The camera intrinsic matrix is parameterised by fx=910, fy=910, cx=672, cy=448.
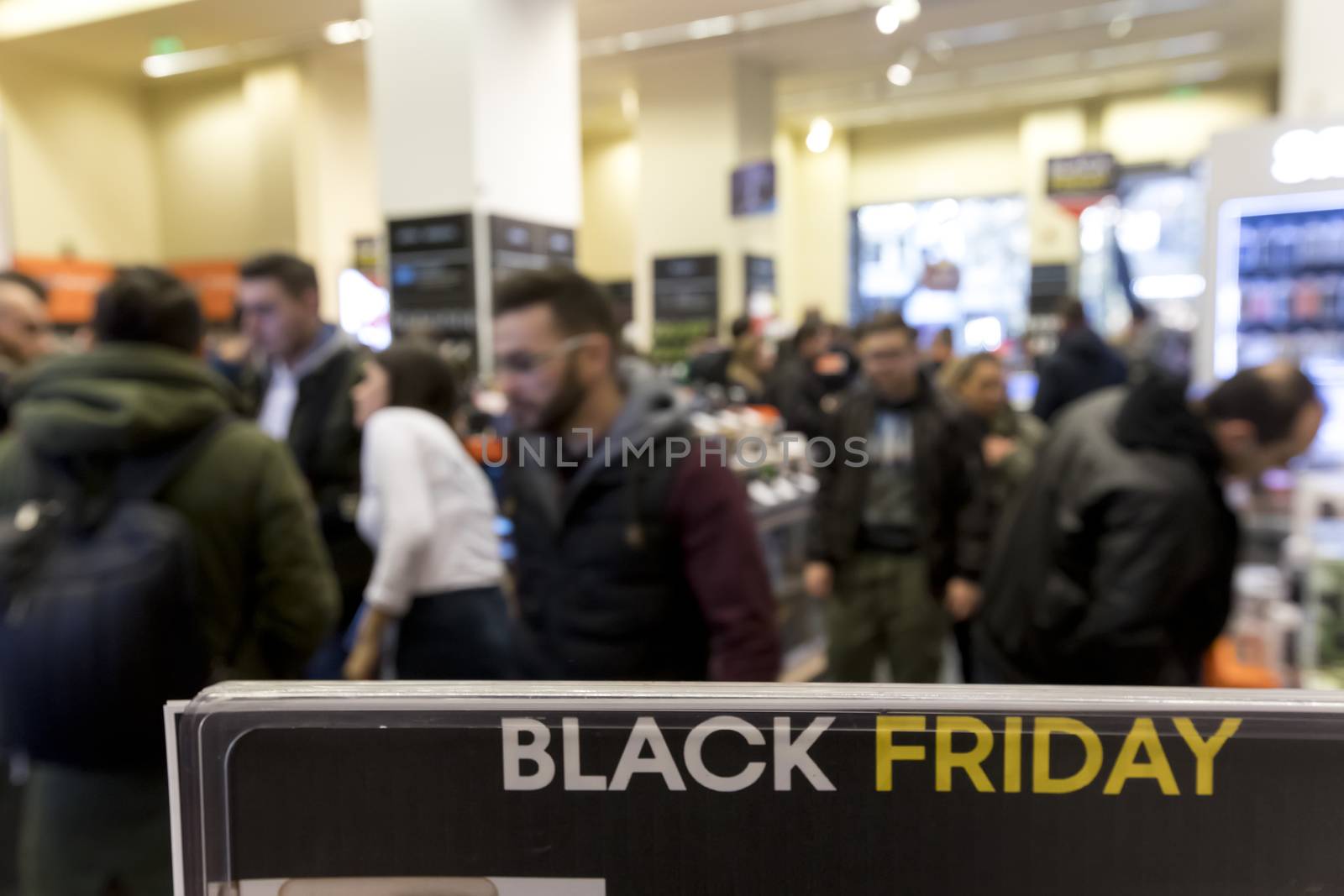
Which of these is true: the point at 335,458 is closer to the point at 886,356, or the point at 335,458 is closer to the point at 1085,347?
the point at 886,356

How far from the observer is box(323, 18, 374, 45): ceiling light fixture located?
108 centimetres

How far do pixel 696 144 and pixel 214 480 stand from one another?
85 centimetres

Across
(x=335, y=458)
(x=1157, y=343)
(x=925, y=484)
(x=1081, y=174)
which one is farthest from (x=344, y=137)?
(x=1157, y=343)

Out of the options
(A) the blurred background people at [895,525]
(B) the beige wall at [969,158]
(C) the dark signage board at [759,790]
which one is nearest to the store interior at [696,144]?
(A) the blurred background people at [895,525]

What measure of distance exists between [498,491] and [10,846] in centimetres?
229

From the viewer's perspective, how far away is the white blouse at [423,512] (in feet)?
3.35

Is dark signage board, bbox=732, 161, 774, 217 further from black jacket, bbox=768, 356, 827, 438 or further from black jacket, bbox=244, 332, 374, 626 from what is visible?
black jacket, bbox=244, 332, 374, 626

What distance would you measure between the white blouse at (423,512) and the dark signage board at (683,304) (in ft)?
2.16

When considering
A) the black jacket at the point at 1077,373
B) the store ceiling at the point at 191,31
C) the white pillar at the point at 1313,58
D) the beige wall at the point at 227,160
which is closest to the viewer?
the store ceiling at the point at 191,31

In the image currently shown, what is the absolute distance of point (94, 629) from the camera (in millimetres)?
1090

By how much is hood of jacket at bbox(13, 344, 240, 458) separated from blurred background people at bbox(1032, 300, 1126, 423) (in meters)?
3.64

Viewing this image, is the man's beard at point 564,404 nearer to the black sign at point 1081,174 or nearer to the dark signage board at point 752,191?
the dark signage board at point 752,191

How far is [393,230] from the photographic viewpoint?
53.1 inches

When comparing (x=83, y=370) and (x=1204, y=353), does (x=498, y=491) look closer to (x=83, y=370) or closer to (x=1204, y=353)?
(x=83, y=370)
